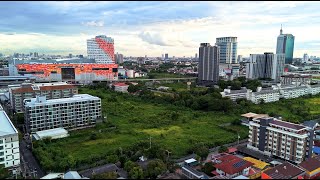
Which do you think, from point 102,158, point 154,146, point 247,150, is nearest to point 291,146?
point 247,150

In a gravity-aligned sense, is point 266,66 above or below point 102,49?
below

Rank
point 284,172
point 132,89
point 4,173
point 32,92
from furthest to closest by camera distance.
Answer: point 132,89 → point 32,92 → point 4,173 → point 284,172

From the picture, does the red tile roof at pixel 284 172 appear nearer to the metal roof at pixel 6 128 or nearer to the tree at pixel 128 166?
the tree at pixel 128 166

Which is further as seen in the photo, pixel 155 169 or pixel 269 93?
pixel 269 93

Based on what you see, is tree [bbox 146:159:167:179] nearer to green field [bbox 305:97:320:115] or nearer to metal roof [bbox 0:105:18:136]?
metal roof [bbox 0:105:18:136]

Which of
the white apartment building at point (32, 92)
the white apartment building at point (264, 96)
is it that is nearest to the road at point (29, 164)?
the white apartment building at point (32, 92)

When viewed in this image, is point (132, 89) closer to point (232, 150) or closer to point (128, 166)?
point (232, 150)

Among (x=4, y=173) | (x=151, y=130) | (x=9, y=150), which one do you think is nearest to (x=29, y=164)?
(x=9, y=150)
